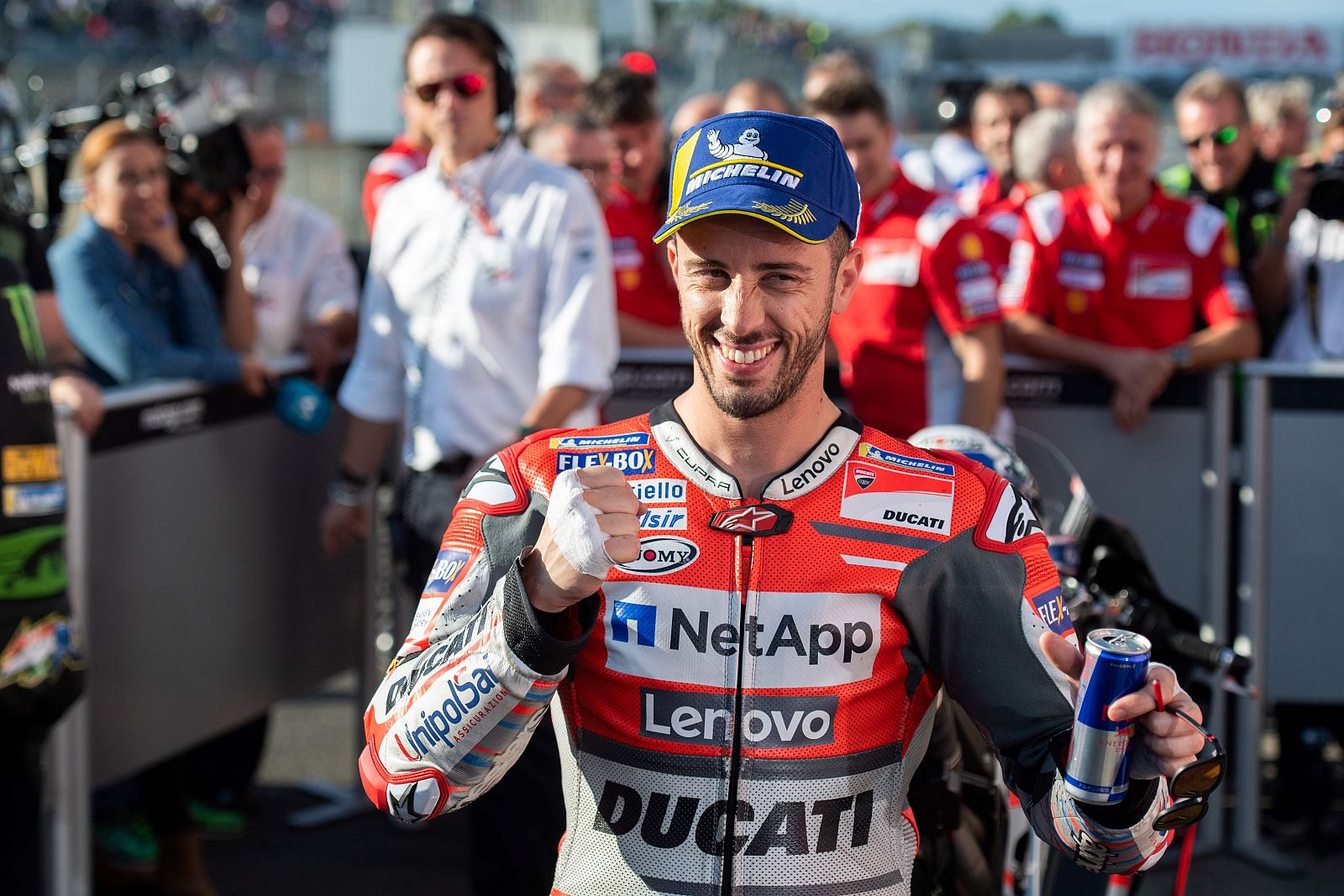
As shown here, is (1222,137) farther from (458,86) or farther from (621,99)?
(458,86)

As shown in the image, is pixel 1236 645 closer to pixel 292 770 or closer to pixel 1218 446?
pixel 1218 446

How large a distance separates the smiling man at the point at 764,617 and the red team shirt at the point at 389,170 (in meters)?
3.73

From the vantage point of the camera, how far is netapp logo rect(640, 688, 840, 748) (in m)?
2.10

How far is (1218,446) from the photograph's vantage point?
197 inches

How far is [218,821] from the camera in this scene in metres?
5.17

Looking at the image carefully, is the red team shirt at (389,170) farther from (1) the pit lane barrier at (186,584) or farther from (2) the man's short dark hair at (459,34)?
(2) the man's short dark hair at (459,34)

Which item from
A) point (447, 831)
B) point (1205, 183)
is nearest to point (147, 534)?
point (447, 831)

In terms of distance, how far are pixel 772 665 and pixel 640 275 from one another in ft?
11.5

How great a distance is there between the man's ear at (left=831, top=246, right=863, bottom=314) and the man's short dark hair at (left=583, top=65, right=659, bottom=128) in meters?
3.46

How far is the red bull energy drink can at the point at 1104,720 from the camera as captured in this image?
1.76m

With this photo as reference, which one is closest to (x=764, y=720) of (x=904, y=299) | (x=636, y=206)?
(x=904, y=299)

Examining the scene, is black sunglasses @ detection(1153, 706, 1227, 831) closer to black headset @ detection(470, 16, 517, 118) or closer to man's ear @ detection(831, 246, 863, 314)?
man's ear @ detection(831, 246, 863, 314)

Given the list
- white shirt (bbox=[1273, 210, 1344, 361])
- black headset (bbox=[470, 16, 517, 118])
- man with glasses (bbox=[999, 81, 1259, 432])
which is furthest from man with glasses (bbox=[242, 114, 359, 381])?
white shirt (bbox=[1273, 210, 1344, 361])

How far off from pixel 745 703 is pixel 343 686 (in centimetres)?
497
